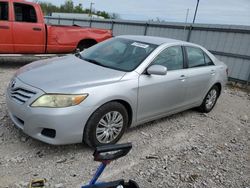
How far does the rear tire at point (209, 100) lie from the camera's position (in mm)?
5520

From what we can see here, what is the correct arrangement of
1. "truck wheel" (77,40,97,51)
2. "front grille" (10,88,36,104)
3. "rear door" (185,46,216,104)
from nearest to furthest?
"front grille" (10,88,36,104) → "rear door" (185,46,216,104) → "truck wheel" (77,40,97,51)

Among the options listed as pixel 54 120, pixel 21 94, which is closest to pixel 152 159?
pixel 54 120

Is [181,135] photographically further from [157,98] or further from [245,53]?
[245,53]

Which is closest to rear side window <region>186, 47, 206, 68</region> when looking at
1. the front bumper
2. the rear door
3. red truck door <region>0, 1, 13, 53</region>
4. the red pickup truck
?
the rear door

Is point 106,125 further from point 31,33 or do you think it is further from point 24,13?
point 24,13

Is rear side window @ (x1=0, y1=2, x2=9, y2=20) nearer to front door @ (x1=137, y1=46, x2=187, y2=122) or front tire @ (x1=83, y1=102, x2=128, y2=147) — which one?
front door @ (x1=137, y1=46, x2=187, y2=122)

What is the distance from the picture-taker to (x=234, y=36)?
30.8ft

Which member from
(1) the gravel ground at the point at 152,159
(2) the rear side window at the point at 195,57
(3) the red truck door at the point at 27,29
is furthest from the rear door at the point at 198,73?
(3) the red truck door at the point at 27,29

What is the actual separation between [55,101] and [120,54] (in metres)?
1.54

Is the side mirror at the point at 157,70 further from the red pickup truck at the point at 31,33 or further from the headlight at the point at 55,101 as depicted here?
the red pickup truck at the point at 31,33

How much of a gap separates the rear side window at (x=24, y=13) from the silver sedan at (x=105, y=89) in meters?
3.61

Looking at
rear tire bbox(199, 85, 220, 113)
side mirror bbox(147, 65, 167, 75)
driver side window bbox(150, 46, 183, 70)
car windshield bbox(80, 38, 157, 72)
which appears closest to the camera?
side mirror bbox(147, 65, 167, 75)

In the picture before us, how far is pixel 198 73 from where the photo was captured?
16.0ft

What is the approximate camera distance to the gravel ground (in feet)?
10.0
